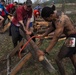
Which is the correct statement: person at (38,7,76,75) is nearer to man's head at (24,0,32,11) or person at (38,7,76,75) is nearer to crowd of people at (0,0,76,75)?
crowd of people at (0,0,76,75)

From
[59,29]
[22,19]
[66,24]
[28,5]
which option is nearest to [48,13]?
[59,29]

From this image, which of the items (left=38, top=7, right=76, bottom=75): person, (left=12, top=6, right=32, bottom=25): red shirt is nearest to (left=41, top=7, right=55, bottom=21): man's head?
(left=38, top=7, right=76, bottom=75): person

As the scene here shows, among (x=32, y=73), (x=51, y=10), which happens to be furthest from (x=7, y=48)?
(x=51, y=10)

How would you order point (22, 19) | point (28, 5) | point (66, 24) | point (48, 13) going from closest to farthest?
point (48, 13) < point (66, 24) < point (28, 5) < point (22, 19)

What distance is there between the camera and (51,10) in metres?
5.31

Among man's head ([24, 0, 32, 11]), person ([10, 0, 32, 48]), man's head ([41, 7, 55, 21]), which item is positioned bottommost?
person ([10, 0, 32, 48])

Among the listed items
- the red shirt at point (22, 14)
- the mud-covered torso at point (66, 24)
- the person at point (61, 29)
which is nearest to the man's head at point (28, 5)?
the red shirt at point (22, 14)

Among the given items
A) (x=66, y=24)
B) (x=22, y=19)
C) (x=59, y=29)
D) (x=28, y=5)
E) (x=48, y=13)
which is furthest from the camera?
(x=22, y=19)

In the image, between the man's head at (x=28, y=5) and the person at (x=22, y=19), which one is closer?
the man's head at (x=28, y=5)

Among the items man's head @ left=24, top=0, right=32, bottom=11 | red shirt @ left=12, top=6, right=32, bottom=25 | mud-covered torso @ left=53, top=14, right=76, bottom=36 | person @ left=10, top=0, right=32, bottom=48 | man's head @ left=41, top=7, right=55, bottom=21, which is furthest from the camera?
red shirt @ left=12, top=6, right=32, bottom=25

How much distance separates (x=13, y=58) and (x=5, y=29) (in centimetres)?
684

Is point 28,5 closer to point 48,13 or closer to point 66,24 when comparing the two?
point 66,24

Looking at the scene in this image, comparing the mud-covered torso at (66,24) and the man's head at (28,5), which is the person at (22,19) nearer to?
the man's head at (28,5)

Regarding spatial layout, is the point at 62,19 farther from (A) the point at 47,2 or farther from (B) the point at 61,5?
(A) the point at 47,2
